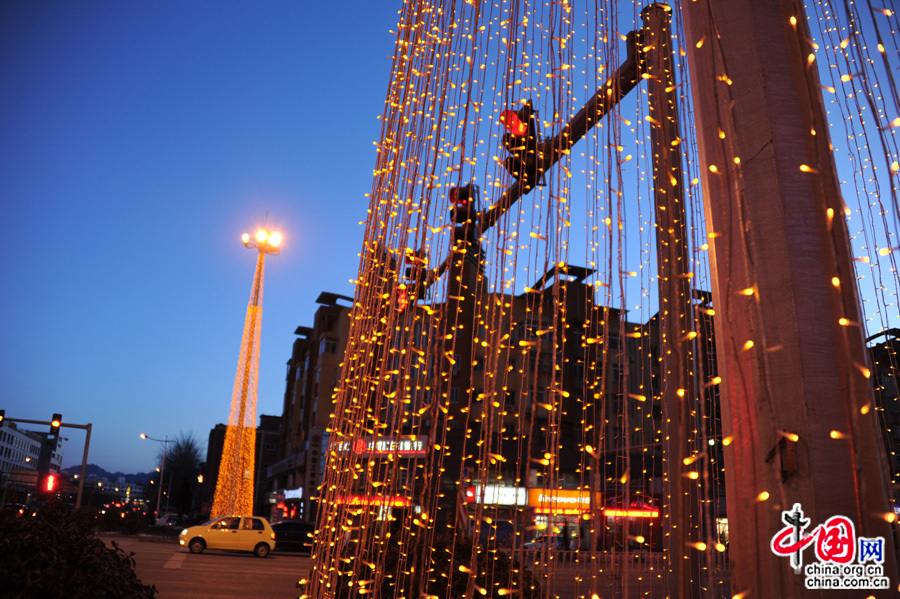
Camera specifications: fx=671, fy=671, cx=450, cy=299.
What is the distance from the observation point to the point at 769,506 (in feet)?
6.15

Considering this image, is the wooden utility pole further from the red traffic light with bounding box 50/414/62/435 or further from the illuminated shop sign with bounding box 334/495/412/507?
the red traffic light with bounding box 50/414/62/435

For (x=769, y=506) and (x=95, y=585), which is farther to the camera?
(x=95, y=585)

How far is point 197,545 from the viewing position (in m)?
17.9

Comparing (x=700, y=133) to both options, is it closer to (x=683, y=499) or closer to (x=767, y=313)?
(x=767, y=313)

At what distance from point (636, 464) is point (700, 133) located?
2484cm

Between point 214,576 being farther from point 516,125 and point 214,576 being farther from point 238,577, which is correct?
point 516,125

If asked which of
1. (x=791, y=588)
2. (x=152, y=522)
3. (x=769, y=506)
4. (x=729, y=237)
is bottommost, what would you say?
(x=152, y=522)

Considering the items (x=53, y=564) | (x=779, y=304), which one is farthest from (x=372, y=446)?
(x=779, y=304)

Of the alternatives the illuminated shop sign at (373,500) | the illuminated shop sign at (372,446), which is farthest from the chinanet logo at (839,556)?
the illuminated shop sign at (372,446)

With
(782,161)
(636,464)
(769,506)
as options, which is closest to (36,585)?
(769,506)

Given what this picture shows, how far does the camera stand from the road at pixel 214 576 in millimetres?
9875

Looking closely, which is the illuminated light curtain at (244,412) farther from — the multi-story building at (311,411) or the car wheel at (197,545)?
the multi-story building at (311,411)

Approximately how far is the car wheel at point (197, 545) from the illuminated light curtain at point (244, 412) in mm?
2675

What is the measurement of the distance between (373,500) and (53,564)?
1.55m
